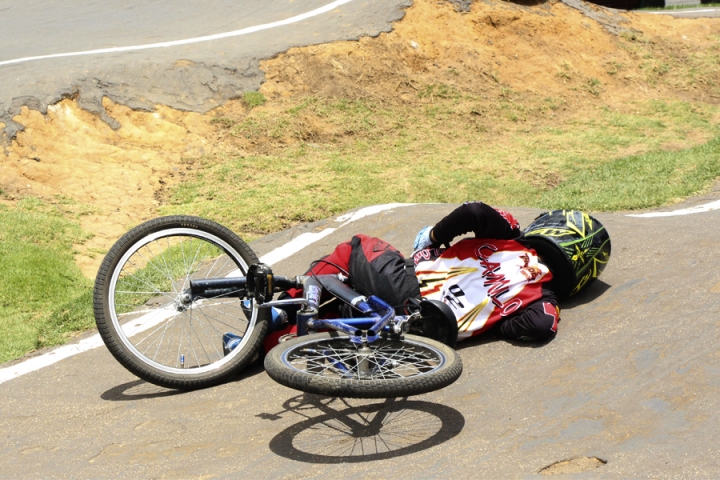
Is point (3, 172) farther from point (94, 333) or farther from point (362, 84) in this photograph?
point (362, 84)

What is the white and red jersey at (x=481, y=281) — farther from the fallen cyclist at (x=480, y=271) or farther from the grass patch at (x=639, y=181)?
the grass patch at (x=639, y=181)

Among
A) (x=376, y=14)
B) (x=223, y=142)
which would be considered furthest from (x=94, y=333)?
(x=376, y=14)

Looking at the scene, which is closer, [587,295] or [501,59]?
[587,295]

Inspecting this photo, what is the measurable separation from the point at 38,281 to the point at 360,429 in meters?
4.60

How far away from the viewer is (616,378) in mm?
4387

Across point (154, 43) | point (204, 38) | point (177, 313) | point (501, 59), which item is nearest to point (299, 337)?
point (177, 313)

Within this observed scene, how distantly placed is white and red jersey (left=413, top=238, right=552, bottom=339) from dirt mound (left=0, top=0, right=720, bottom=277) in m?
4.41

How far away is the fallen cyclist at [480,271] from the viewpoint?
471 cm

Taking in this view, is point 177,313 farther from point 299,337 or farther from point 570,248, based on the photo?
point 570,248

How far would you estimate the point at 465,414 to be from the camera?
4195 millimetres

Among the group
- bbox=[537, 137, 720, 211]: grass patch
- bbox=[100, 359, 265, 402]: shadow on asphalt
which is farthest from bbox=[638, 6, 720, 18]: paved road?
bbox=[100, 359, 265, 402]: shadow on asphalt

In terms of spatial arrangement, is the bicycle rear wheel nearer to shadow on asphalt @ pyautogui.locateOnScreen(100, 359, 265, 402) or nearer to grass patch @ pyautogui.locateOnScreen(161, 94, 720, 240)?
shadow on asphalt @ pyautogui.locateOnScreen(100, 359, 265, 402)

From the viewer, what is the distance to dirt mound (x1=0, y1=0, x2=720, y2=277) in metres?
9.69

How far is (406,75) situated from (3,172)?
6.77 meters
